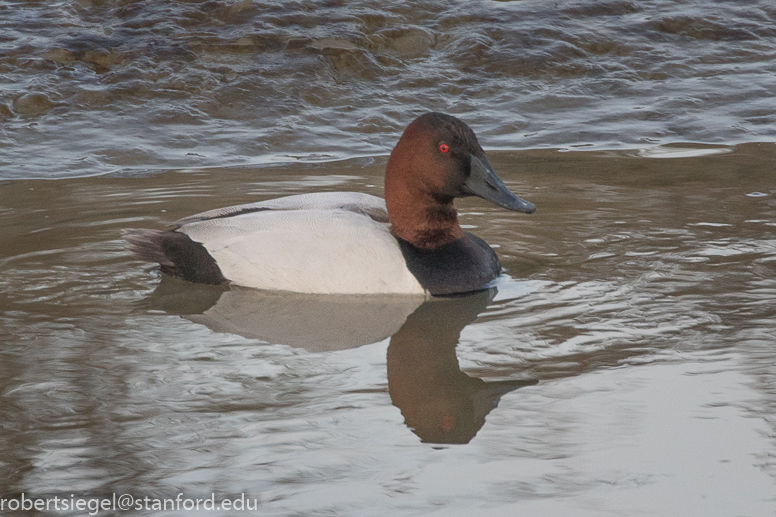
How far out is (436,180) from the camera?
5.00 m

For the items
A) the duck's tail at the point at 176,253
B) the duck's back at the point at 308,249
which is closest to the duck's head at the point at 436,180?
the duck's back at the point at 308,249

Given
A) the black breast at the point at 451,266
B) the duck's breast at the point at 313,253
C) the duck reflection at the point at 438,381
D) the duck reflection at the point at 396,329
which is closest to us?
the duck reflection at the point at 438,381

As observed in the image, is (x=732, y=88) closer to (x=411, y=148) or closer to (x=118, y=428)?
(x=411, y=148)

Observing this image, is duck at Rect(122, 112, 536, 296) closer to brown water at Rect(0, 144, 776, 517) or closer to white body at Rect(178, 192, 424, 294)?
white body at Rect(178, 192, 424, 294)

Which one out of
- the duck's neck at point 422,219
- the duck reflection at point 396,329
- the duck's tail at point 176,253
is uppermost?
the duck's neck at point 422,219

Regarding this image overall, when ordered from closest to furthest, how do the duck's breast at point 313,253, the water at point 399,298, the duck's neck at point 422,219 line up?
the water at point 399,298 → the duck's breast at point 313,253 → the duck's neck at point 422,219

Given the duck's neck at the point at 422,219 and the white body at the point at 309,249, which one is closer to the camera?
the white body at the point at 309,249

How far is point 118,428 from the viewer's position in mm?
3459

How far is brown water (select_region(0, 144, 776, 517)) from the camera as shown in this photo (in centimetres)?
304

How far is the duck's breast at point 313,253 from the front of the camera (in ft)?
15.8

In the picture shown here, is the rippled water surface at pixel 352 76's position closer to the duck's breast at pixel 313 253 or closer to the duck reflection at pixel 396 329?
the duck's breast at pixel 313 253

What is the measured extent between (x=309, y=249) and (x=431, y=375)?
1.15 metres

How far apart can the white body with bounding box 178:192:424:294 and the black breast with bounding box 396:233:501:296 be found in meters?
0.05

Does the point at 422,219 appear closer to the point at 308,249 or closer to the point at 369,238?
the point at 369,238
